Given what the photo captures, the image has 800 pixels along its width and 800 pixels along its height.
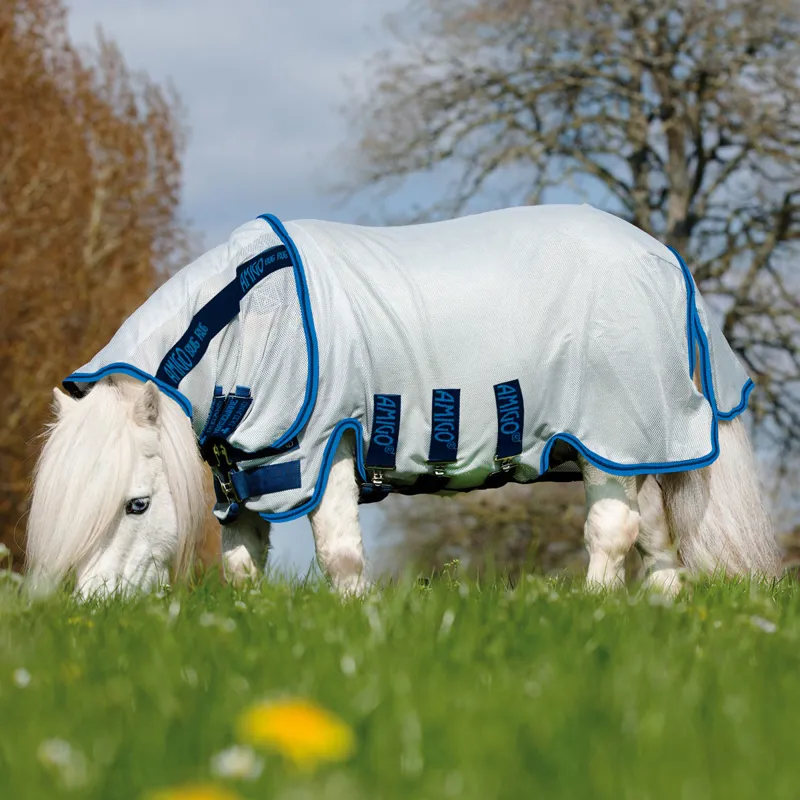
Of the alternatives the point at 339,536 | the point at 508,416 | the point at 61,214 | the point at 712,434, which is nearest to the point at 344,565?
the point at 339,536

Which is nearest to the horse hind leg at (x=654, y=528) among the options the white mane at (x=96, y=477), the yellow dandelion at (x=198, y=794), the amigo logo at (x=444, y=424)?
the amigo logo at (x=444, y=424)

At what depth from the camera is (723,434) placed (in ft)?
15.0

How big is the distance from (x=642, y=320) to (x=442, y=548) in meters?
8.23

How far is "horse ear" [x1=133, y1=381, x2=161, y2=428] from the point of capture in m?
3.85


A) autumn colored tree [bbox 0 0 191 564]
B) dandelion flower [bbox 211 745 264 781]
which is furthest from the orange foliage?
dandelion flower [bbox 211 745 264 781]

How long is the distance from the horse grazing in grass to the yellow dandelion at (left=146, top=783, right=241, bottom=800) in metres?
2.37

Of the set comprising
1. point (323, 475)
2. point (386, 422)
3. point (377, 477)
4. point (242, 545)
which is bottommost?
point (242, 545)

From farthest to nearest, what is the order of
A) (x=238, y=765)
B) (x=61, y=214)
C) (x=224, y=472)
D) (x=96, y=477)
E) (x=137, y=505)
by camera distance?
1. (x=61, y=214)
2. (x=224, y=472)
3. (x=137, y=505)
4. (x=96, y=477)
5. (x=238, y=765)

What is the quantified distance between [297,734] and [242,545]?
3.09 metres

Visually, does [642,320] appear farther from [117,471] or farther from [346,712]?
[346,712]

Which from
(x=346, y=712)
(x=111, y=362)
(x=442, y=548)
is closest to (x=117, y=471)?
(x=111, y=362)

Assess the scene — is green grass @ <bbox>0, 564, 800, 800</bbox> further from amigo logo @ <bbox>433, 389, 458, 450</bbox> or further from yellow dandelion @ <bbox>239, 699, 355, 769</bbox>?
amigo logo @ <bbox>433, 389, 458, 450</bbox>

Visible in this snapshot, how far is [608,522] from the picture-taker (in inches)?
169

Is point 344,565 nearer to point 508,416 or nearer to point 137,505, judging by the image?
point 137,505
